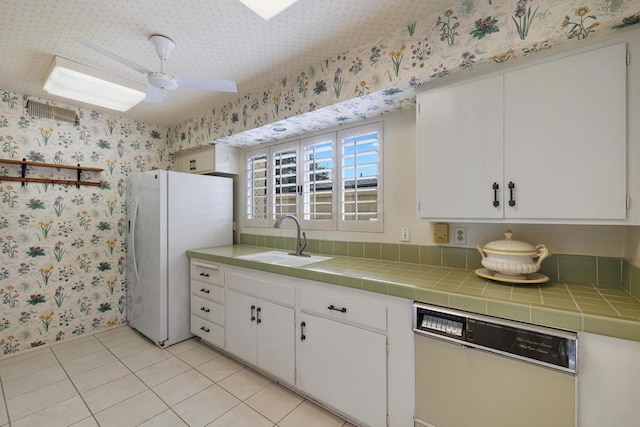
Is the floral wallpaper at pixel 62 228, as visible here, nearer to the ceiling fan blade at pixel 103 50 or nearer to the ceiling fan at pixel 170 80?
the ceiling fan at pixel 170 80

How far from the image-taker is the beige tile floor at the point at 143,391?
168 centimetres

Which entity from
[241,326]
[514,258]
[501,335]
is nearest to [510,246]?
[514,258]

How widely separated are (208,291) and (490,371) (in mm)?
2195

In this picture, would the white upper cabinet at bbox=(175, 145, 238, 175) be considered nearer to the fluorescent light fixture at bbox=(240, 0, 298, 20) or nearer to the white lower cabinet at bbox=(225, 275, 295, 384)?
the white lower cabinet at bbox=(225, 275, 295, 384)

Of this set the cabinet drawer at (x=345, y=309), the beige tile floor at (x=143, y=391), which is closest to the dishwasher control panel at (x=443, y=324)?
the cabinet drawer at (x=345, y=309)

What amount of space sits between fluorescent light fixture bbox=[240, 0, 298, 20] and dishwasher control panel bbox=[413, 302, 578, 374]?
158cm

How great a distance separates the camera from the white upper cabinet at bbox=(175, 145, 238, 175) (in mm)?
3043

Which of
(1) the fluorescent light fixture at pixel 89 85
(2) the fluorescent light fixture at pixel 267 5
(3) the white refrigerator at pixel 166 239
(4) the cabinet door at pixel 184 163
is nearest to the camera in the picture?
(2) the fluorescent light fixture at pixel 267 5

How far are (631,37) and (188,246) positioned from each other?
128 inches

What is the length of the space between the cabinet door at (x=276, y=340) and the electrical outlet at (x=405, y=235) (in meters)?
0.96

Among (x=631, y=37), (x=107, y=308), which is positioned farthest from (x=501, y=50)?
(x=107, y=308)

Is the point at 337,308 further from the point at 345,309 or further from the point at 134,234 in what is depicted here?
the point at 134,234

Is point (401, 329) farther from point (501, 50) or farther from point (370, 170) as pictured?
point (501, 50)

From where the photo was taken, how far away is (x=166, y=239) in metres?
2.58
